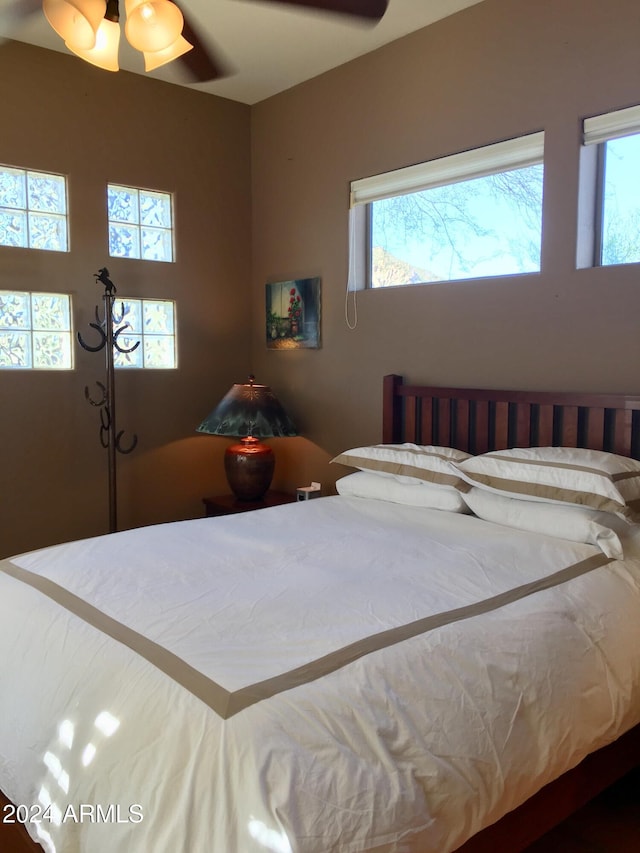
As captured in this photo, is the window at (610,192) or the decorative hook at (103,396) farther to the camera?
the decorative hook at (103,396)

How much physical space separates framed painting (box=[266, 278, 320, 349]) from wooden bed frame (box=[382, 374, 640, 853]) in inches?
→ 27.0

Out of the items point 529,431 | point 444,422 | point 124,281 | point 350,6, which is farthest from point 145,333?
point 529,431

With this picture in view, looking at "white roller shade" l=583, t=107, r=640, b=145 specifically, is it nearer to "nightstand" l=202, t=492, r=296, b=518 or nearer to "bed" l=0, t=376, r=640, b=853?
"bed" l=0, t=376, r=640, b=853

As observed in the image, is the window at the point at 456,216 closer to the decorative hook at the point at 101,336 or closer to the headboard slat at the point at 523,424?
the headboard slat at the point at 523,424

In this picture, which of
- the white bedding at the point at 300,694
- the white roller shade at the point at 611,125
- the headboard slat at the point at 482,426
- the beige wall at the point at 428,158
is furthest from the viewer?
the headboard slat at the point at 482,426

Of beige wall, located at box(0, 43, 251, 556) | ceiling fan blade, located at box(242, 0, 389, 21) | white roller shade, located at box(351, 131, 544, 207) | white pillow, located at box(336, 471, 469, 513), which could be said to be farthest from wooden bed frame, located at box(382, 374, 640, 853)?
ceiling fan blade, located at box(242, 0, 389, 21)

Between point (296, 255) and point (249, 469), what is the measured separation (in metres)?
1.26

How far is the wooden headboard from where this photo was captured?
245 centimetres

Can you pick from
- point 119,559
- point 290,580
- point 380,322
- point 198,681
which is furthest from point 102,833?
point 380,322

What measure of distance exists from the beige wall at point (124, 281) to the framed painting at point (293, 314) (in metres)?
0.25

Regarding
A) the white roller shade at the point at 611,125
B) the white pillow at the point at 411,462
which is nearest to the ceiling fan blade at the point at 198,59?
the white roller shade at the point at 611,125

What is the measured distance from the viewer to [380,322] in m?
3.40

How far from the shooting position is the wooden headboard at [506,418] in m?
2.45

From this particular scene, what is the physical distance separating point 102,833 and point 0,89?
127 inches
